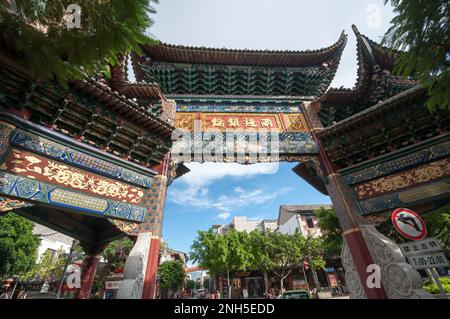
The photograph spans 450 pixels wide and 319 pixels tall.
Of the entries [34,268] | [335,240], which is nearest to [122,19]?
[335,240]

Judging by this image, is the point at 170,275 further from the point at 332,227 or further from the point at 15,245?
the point at 332,227

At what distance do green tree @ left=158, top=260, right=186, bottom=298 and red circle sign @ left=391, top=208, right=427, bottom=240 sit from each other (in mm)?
32039

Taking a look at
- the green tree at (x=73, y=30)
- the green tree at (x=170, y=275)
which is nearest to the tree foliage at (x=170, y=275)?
the green tree at (x=170, y=275)

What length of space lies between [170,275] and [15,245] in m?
19.7

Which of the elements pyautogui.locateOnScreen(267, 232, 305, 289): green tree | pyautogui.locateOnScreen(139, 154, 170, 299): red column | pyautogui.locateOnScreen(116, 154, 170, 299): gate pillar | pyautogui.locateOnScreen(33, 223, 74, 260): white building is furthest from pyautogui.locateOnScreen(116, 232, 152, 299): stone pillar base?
pyautogui.locateOnScreen(33, 223, 74, 260): white building

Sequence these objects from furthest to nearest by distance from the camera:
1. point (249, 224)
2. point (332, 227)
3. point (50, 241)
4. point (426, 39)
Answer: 1. point (249, 224)
2. point (50, 241)
3. point (332, 227)
4. point (426, 39)

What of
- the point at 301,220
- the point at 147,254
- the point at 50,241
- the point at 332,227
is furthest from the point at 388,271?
the point at 50,241

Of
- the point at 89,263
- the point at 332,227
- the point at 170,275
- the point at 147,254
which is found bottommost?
the point at 147,254

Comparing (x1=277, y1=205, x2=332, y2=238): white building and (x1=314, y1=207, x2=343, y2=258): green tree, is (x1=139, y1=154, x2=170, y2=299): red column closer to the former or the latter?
(x1=314, y1=207, x2=343, y2=258): green tree

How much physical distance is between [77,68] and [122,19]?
3.48 ft

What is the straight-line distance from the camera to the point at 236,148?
7930 mm

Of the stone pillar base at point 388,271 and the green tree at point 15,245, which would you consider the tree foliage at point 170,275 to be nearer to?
the green tree at point 15,245

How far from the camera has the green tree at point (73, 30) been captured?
288 cm

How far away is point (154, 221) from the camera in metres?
5.98
